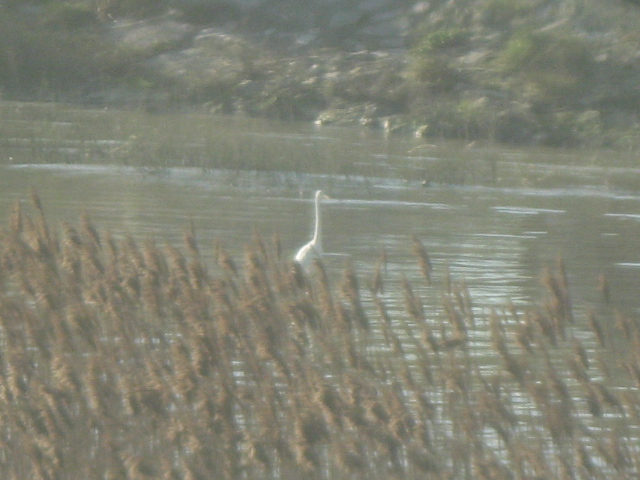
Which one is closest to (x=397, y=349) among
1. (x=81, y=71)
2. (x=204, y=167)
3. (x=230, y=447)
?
(x=230, y=447)

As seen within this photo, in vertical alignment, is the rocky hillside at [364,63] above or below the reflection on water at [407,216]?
above

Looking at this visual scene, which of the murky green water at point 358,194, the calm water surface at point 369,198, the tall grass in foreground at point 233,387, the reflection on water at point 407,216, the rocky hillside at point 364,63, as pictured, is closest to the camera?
the tall grass in foreground at point 233,387

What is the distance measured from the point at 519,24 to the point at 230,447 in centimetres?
4047

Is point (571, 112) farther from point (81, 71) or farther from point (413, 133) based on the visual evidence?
point (81, 71)

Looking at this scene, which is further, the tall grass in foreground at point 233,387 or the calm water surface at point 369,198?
the calm water surface at point 369,198

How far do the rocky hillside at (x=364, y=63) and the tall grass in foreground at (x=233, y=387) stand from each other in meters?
27.6

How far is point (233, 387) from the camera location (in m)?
6.35

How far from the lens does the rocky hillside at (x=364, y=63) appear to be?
36.8 metres

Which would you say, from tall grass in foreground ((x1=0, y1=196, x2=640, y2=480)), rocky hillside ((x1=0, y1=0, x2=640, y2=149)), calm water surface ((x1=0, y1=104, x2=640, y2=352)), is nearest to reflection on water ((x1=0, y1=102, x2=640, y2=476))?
calm water surface ((x1=0, y1=104, x2=640, y2=352))

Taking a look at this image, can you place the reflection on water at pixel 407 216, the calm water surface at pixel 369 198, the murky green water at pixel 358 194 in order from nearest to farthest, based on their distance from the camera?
1. the reflection on water at pixel 407 216
2. the calm water surface at pixel 369 198
3. the murky green water at pixel 358 194

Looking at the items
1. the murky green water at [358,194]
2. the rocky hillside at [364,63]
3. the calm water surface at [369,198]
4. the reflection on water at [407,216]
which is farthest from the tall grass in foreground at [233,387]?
the rocky hillside at [364,63]

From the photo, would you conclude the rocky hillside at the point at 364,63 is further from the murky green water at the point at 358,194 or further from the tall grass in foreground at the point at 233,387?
the tall grass in foreground at the point at 233,387

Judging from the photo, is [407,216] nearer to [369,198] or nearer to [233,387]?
[369,198]

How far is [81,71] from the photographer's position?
43844mm
